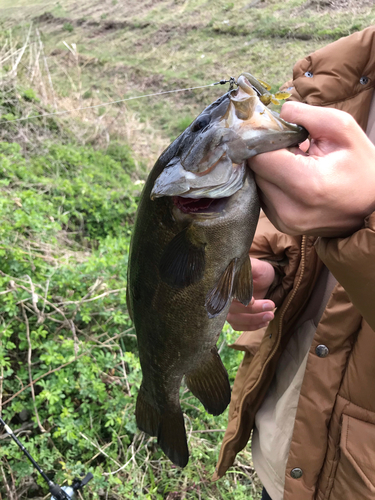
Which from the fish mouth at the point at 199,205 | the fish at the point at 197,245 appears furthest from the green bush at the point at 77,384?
the fish mouth at the point at 199,205

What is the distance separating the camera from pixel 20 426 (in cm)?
229

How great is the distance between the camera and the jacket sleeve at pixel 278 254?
4.88 feet

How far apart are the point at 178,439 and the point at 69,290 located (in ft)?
5.75

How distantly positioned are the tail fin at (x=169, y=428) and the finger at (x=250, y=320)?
1.55ft

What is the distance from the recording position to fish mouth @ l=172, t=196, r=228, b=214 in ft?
3.57

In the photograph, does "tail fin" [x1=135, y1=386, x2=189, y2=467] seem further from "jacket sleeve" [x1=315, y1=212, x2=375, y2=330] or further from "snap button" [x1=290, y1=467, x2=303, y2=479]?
"jacket sleeve" [x1=315, y1=212, x2=375, y2=330]

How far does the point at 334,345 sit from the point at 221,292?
44cm

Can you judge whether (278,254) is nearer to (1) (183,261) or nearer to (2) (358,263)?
(1) (183,261)

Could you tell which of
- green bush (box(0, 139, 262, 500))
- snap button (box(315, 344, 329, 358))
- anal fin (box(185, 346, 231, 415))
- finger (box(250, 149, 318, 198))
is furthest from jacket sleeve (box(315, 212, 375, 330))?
green bush (box(0, 139, 262, 500))

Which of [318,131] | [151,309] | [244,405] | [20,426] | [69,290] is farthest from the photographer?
[69,290]

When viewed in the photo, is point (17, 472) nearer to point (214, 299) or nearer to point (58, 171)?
point (214, 299)

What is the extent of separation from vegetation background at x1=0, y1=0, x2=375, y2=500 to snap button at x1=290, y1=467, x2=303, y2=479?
1405 mm

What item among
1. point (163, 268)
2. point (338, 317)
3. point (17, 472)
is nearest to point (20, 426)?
point (17, 472)

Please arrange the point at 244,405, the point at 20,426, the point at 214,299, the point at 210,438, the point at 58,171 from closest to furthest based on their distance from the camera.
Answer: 1. the point at 214,299
2. the point at 244,405
3. the point at 20,426
4. the point at 210,438
5. the point at 58,171
